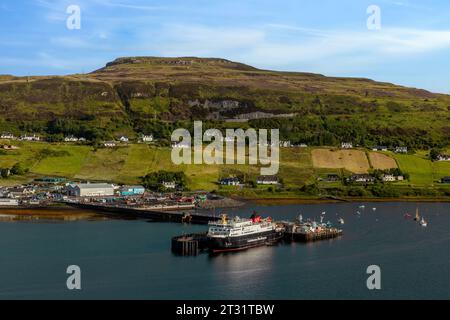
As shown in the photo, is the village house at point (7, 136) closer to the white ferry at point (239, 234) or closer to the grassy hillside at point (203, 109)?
the grassy hillside at point (203, 109)

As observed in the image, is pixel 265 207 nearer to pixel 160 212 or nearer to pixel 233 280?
pixel 160 212

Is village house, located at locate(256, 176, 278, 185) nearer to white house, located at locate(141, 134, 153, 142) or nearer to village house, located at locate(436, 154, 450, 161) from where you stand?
white house, located at locate(141, 134, 153, 142)

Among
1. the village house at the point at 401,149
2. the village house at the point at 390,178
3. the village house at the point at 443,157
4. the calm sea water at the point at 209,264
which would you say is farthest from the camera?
the village house at the point at 401,149

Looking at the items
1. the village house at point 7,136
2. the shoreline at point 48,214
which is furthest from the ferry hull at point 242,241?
the village house at point 7,136

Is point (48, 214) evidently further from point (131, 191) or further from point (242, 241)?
point (242, 241)

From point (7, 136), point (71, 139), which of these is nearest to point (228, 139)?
point (71, 139)

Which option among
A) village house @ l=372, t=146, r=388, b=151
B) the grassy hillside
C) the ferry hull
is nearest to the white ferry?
the ferry hull
